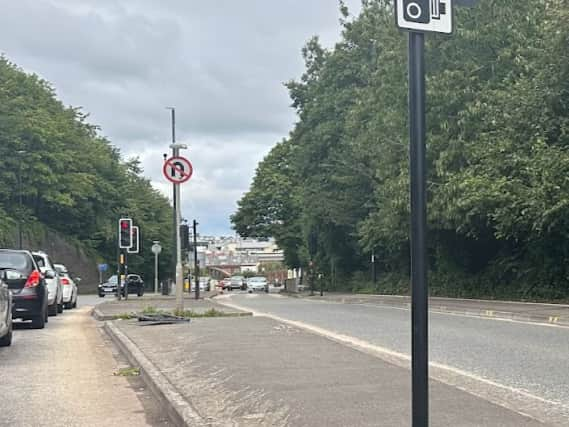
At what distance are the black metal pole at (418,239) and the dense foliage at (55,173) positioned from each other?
48701 millimetres

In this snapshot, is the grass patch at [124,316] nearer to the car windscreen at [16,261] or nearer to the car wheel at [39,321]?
the car wheel at [39,321]

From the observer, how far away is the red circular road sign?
52.3ft

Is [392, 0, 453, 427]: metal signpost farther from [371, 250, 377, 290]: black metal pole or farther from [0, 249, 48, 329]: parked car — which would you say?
[371, 250, 377, 290]: black metal pole

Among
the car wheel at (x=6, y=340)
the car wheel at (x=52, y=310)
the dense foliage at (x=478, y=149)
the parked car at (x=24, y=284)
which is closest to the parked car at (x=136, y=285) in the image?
the dense foliage at (x=478, y=149)

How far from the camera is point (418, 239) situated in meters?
3.63

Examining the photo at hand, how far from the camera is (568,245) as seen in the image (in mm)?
23500

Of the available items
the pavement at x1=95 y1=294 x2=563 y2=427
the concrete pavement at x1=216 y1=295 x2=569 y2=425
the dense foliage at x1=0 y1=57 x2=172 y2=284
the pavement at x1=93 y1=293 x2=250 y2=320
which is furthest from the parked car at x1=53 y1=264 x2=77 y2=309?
the dense foliage at x1=0 y1=57 x2=172 y2=284

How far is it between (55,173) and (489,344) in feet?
160

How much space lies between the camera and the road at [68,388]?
6.71 metres

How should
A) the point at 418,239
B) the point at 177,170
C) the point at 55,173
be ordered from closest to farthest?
1. the point at 418,239
2. the point at 177,170
3. the point at 55,173

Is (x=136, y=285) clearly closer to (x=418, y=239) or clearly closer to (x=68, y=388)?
(x=68, y=388)

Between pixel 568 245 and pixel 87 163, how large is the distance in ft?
154

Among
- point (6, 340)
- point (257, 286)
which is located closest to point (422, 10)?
point (6, 340)

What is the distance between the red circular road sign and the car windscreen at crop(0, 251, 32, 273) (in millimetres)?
3372
